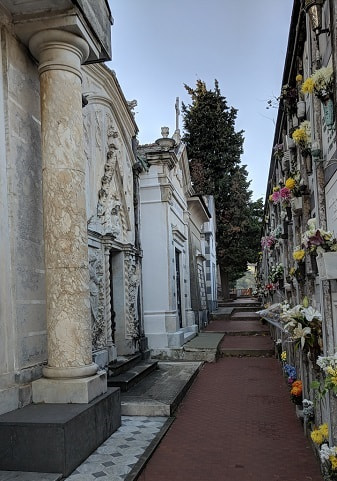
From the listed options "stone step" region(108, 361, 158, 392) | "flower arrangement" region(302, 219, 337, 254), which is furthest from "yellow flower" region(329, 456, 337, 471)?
"stone step" region(108, 361, 158, 392)

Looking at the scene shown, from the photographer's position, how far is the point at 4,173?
15.6 ft

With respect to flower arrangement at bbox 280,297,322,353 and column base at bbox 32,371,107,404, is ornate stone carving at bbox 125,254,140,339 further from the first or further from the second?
flower arrangement at bbox 280,297,322,353

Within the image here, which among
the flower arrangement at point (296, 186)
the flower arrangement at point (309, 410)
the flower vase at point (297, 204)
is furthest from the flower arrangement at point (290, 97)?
the flower arrangement at point (309, 410)

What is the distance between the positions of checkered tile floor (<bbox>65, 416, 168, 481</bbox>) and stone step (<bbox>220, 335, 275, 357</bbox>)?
5.98 meters

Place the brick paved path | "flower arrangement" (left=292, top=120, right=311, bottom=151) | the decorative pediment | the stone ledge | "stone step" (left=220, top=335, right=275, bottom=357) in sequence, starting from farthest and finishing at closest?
"stone step" (left=220, top=335, right=275, bottom=357), the decorative pediment, "flower arrangement" (left=292, top=120, right=311, bottom=151), the brick paved path, the stone ledge

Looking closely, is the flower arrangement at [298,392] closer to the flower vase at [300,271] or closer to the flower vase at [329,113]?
the flower vase at [300,271]

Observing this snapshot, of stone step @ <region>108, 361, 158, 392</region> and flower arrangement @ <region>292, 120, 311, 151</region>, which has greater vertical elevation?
flower arrangement @ <region>292, 120, 311, 151</region>

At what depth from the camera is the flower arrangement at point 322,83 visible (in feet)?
11.6

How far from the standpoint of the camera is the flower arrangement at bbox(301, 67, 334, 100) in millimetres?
3537

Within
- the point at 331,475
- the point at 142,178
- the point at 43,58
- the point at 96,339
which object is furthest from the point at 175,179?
the point at 331,475

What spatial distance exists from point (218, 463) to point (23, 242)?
10.3 feet

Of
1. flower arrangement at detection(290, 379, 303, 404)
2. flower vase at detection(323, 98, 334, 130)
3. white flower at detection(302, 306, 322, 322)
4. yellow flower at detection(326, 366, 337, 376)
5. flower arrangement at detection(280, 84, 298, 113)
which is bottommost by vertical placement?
flower arrangement at detection(290, 379, 303, 404)

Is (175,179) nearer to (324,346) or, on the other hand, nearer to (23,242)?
(23,242)

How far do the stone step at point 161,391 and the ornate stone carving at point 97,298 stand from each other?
3.19ft
